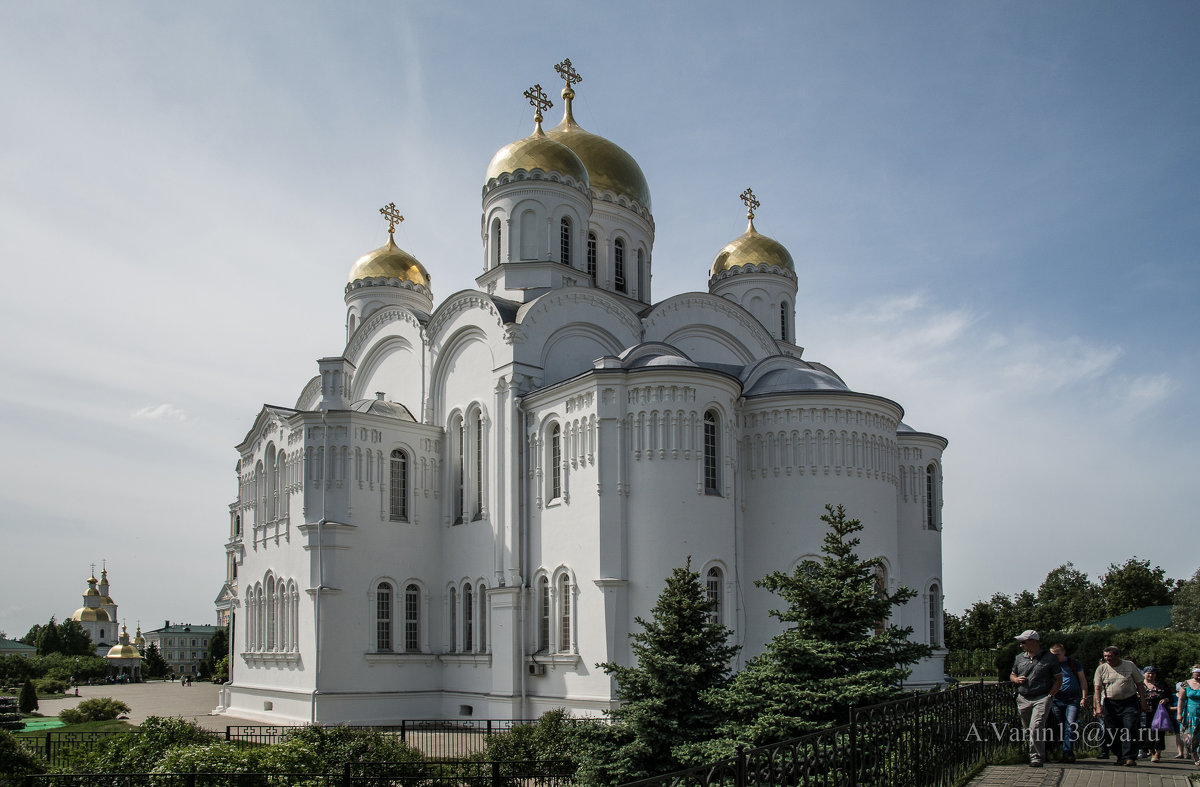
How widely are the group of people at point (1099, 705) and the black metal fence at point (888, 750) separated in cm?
63

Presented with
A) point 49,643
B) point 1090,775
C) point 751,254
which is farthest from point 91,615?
point 1090,775

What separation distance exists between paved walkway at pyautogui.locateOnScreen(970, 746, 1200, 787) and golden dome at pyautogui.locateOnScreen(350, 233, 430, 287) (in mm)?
26153

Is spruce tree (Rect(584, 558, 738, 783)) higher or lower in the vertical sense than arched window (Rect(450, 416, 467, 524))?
lower

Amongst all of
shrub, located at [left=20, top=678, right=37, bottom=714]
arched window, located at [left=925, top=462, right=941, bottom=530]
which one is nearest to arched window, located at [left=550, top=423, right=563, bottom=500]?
arched window, located at [left=925, top=462, right=941, bottom=530]

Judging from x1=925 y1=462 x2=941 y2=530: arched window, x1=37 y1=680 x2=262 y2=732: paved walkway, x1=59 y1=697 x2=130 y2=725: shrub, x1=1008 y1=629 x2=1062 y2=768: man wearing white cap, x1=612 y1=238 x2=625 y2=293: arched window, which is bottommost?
x1=37 y1=680 x2=262 y2=732: paved walkway

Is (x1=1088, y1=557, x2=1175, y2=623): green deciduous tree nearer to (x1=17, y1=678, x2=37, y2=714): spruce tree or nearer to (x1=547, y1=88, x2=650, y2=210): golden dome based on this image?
(x1=547, y1=88, x2=650, y2=210): golden dome

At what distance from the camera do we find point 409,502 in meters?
24.8

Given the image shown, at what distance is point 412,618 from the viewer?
2456 cm

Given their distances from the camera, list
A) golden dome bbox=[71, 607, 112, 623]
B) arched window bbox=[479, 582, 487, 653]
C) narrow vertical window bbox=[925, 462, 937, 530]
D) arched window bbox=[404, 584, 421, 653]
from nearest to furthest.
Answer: arched window bbox=[479, 582, 487, 653] → arched window bbox=[404, 584, 421, 653] → narrow vertical window bbox=[925, 462, 937, 530] → golden dome bbox=[71, 607, 112, 623]

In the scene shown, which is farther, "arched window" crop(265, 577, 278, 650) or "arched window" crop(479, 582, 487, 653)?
"arched window" crop(265, 577, 278, 650)

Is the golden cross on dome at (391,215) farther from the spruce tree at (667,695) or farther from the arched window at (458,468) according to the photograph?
the spruce tree at (667,695)

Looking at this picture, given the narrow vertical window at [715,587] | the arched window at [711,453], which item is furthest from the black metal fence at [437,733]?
the arched window at [711,453]

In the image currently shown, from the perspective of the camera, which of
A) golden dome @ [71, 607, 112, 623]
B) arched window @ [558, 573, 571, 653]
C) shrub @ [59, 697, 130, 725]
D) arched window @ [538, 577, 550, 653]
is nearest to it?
arched window @ [558, 573, 571, 653]

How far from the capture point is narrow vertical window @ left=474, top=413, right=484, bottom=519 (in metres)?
23.8
